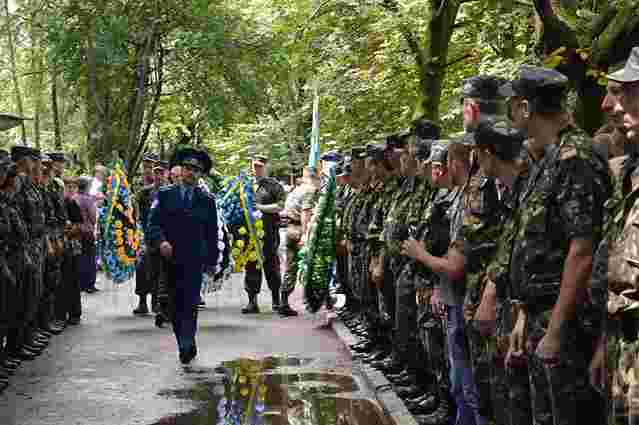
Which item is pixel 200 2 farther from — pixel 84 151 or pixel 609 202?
pixel 609 202

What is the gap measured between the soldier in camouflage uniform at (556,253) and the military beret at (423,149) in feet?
11.7

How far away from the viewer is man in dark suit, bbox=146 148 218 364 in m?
11.5

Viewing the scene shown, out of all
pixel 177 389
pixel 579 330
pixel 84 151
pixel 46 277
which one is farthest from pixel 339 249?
pixel 84 151

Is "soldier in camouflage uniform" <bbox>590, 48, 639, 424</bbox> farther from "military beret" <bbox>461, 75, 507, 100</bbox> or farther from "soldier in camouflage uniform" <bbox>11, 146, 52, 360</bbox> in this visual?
"soldier in camouflage uniform" <bbox>11, 146, 52, 360</bbox>

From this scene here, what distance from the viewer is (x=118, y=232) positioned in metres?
16.9

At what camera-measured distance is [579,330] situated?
5.03 meters

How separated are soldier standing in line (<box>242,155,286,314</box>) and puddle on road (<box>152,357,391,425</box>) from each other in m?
5.05

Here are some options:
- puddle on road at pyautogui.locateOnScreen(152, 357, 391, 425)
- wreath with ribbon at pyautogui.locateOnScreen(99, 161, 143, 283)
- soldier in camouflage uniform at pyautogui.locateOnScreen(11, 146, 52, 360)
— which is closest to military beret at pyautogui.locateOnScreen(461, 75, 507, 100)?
puddle on road at pyautogui.locateOnScreen(152, 357, 391, 425)

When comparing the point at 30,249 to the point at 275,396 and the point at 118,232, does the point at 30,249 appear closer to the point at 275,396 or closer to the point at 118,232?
the point at 275,396

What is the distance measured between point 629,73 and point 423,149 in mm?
4775

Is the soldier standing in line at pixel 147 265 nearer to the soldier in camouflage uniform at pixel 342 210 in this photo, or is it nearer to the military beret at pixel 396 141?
the soldier in camouflage uniform at pixel 342 210

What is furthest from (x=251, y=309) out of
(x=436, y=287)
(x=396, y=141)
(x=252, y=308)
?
(x=436, y=287)

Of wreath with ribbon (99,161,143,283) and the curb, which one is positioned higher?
wreath with ribbon (99,161,143,283)

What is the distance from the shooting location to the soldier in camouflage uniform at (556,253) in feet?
16.3
